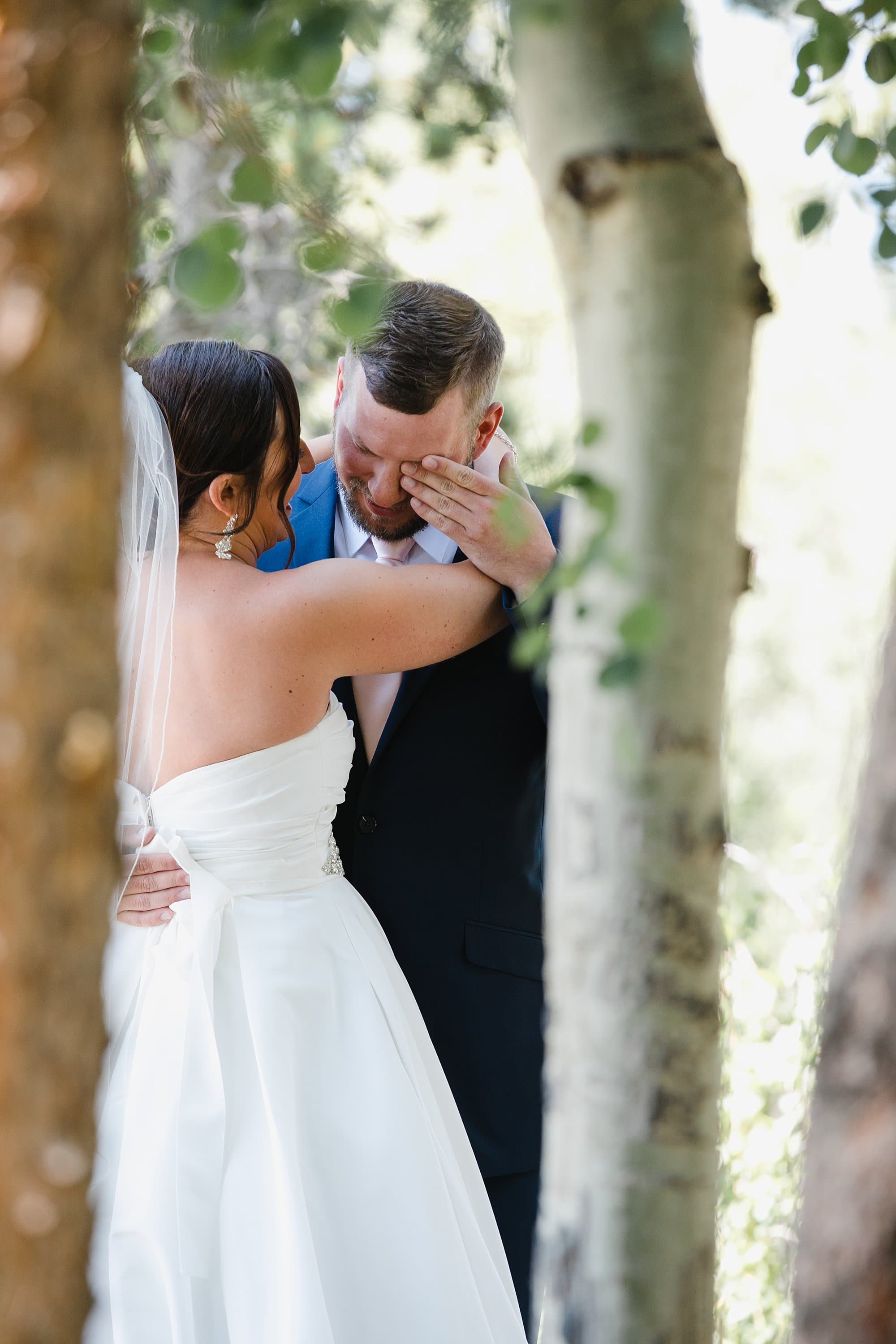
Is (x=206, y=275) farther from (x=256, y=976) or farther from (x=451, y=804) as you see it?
(x=451, y=804)

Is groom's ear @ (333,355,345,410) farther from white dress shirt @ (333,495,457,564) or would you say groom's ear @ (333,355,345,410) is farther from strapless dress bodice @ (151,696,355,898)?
strapless dress bodice @ (151,696,355,898)

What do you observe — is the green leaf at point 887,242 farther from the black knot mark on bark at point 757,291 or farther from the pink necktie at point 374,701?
the pink necktie at point 374,701

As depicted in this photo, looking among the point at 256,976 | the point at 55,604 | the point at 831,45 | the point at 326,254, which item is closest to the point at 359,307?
the point at 326,254

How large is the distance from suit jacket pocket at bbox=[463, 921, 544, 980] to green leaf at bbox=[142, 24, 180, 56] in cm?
176

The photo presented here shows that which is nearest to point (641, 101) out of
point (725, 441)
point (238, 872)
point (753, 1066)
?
point (725, 441)

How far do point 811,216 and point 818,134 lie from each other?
0.14 metres

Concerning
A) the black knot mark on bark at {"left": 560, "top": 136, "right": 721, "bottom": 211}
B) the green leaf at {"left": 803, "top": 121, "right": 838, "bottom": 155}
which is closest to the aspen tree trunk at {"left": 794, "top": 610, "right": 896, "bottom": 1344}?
the black knot mark on bark at {"left": 560, "top": 136, "right": 721, "bottom": 211}

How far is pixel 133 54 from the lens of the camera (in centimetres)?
75

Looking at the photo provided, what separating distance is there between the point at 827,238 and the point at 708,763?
2.44 feet

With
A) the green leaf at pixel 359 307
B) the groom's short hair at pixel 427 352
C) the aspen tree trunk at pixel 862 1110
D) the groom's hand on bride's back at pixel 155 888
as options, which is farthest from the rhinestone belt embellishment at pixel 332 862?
the green leaf at pixel 359 307

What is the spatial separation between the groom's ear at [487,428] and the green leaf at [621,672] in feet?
5.77

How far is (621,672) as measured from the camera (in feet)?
2.92

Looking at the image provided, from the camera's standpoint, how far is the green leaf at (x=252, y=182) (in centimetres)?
88

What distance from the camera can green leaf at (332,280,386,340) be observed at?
36.3 inches
